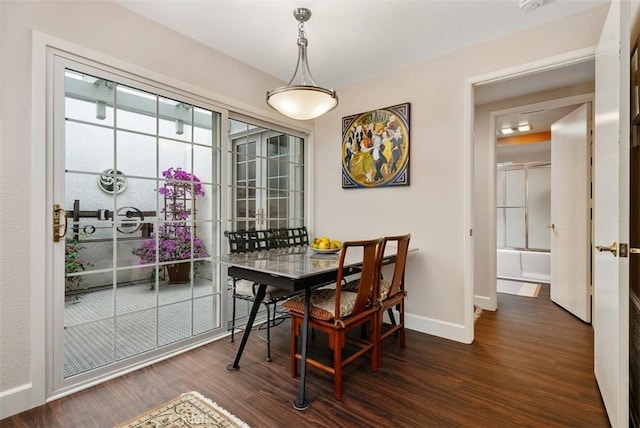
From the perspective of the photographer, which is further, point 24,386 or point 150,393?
point 150,393

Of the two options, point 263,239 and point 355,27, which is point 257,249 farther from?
point 355,27

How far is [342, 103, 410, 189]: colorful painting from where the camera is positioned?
9.95 ft

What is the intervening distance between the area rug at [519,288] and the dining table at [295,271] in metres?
3.07

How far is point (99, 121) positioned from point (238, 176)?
1.19 metres

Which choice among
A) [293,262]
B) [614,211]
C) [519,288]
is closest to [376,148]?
[293,262]

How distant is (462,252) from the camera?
2.70 metres

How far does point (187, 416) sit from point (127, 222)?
1.34 metres

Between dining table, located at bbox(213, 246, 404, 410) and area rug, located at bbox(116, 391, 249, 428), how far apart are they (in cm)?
37

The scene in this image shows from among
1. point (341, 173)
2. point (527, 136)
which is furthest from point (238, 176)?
point (527, 136)

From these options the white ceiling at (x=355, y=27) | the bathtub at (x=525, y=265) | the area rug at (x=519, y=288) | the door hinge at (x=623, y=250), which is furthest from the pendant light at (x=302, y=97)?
the bathtub at (x=525, y=265)

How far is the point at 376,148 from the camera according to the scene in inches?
126

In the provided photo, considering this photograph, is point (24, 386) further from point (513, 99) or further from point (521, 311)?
point (513, 99)

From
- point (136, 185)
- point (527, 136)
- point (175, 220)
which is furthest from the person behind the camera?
point (527, 136)

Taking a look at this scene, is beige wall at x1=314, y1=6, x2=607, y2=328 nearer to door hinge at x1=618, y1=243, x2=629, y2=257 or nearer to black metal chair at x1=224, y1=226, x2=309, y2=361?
black metal chair at x1=224, y1=226, x2=309, y2=361
